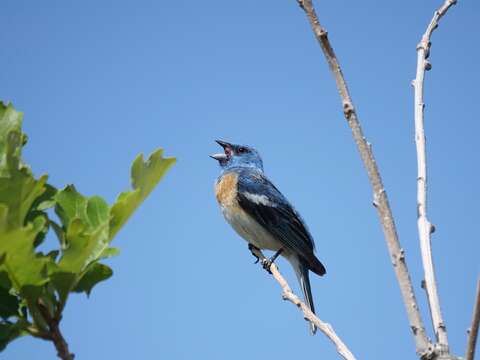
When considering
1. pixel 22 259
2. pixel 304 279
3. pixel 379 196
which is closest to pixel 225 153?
pixel 304 279

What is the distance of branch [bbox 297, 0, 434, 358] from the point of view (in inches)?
74.7

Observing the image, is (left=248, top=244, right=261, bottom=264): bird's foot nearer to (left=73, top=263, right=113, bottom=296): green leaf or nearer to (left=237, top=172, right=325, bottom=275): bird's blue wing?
(left=237, top=172, right=325, bottom=275): bird's blue wing

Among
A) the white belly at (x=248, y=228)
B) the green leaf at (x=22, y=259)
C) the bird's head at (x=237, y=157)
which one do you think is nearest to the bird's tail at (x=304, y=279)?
the white belly at (x=248, y=228)

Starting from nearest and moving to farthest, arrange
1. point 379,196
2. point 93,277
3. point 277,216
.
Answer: point 93,277
point 379,196
point 277,216

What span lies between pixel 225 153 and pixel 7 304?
8.16m

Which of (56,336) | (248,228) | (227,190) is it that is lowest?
(56,336)

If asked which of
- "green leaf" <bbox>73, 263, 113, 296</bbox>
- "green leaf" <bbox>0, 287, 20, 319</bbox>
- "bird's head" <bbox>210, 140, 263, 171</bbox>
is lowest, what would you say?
"green leaf" <bbox>0, 287, 20, 319</bbox>

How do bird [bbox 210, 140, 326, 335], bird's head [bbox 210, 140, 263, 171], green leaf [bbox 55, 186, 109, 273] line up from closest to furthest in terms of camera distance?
green leaf [bbox 55, 186, 109, 273], bird [bbox 210, 140, 326, 335], bird's head [bbox 210, 140, 263, 171]

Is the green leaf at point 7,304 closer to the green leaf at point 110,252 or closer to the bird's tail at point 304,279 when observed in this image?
the green leaf at point 110,252

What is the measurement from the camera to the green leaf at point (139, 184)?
186 cm

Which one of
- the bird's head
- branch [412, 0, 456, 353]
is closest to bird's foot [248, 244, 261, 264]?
the bird's head

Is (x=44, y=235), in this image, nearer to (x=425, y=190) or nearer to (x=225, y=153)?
(x=425, y=190)

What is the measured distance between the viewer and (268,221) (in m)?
8.51

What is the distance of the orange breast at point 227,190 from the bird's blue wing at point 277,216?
7cm
